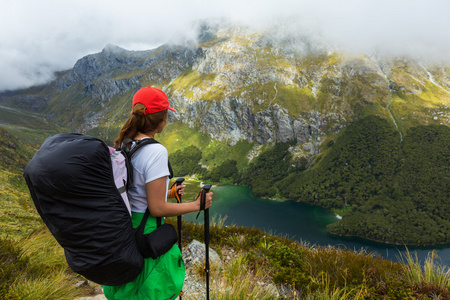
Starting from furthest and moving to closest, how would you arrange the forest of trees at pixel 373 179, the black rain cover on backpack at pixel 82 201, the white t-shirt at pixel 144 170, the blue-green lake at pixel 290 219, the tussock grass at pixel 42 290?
the forest of trees at pixel 373 179 → the blue-green lake at pixel 290 219 → the tussock grass at pixel 42 290 → the white t-shirt at pixel 144 170 → the black rain cover on backpack at pixel 82 201

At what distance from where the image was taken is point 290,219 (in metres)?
107

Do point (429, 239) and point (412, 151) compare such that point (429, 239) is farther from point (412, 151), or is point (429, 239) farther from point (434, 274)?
point (434, 274)

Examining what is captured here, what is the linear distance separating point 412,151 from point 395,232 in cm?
7172

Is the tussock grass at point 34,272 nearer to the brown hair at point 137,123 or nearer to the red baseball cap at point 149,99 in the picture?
the brown hair at point 137,123

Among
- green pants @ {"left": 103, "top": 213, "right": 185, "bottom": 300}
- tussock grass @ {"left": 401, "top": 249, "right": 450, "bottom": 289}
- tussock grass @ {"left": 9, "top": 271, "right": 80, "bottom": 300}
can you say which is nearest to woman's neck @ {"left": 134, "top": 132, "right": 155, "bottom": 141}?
green pants @ {"left": 103, "top": 213, "right": 185, "bottom": 300}

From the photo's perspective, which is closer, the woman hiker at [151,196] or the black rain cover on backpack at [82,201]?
the black rain cover on backpack at [82,201]

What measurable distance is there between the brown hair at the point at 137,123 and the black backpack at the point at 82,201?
0.56 metres

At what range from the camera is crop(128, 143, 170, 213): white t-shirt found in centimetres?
215

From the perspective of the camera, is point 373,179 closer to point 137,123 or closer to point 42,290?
point 42,290

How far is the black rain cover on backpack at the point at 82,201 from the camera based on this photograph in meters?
1.65

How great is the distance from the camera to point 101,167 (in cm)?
183

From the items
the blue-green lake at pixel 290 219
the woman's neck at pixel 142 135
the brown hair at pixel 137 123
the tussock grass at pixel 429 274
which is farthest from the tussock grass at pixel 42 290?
the blue-green lake at pixel 290 219

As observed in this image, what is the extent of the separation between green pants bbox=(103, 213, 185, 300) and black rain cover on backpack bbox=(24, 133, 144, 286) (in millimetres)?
393

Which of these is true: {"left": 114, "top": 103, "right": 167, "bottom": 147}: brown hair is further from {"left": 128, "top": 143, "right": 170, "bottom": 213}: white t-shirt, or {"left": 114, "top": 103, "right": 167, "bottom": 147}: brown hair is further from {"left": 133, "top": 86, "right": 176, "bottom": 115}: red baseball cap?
{"left": 128, "top": 143, "right": 170, "bottom": 213}: white t-shirt
